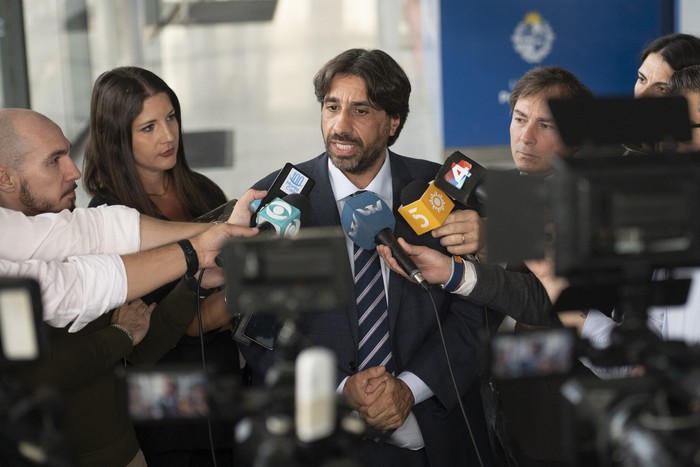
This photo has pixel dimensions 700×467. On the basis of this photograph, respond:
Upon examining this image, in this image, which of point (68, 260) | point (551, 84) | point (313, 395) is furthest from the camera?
point (551, 84)

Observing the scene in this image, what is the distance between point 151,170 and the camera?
10.6 ft

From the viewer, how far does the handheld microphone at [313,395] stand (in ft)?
5.12

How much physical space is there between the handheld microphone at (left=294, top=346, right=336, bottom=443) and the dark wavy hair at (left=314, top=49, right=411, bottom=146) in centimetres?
143

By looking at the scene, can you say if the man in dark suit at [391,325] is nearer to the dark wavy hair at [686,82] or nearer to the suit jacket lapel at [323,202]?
the suit jacket lapel at [323,202]

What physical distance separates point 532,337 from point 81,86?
8402 millimetres

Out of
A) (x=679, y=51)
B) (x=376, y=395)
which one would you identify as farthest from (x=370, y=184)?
(x=679, y=51)

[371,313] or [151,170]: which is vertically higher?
[151,170]

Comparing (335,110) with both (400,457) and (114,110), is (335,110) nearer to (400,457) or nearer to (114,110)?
(114,110)

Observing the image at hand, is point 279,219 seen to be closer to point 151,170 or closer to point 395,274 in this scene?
point 395,274

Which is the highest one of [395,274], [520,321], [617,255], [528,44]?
[528,44]

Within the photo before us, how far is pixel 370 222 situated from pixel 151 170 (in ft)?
3.13

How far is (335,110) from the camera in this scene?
2936 millimetres

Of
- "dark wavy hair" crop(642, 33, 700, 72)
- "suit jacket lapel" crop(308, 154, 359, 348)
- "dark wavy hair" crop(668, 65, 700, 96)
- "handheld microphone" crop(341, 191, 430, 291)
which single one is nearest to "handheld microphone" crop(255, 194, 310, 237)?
"handheld microphone" crop(341, 191, 430, 291)

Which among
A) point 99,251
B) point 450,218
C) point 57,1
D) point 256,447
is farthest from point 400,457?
point 57,1
